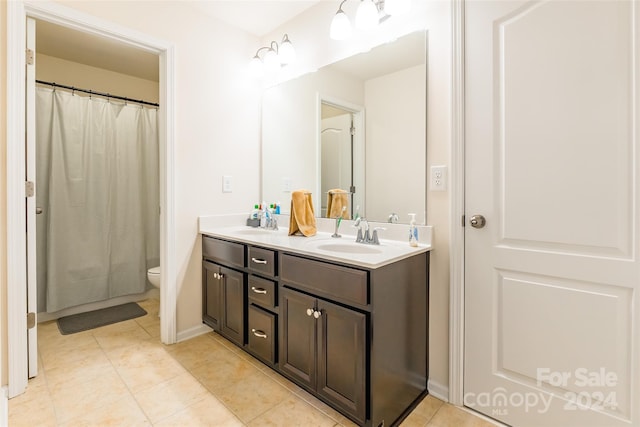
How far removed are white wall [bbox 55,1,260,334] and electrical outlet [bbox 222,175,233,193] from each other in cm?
→ 3

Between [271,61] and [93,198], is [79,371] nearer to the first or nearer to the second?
[93,198]

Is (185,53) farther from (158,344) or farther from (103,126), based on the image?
(158,344)

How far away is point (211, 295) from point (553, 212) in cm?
208

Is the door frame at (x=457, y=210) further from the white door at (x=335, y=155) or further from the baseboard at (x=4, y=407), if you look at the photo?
the baseboard at (x=4, y=407)

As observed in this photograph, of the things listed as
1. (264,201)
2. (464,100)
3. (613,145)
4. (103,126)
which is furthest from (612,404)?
(103,126)

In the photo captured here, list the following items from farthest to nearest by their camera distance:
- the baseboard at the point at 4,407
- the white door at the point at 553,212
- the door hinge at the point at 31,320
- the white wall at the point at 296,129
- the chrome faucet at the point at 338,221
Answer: the white wall at the point at 296,129, the chrome faucet at the point at 338,221, the door hinge at the point at 31,320, the baseboard at the point at 4,407, the white door at the point at 553,212

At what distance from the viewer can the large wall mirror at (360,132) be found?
173 cm

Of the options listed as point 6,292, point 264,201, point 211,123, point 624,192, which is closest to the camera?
point 624,192

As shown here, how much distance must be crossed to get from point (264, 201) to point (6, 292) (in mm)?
1653

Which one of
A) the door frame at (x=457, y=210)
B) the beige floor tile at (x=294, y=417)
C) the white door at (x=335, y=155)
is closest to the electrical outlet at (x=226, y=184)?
the white door at (x=335, y=155)

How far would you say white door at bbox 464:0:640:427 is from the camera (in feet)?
3.80

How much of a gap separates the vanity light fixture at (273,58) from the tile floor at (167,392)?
6.90ft

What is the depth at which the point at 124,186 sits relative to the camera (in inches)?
120

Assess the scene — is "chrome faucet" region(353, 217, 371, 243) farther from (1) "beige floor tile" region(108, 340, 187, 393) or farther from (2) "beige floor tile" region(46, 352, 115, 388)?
(2) "beige floor tile" region(46, 352, 115, 388)
